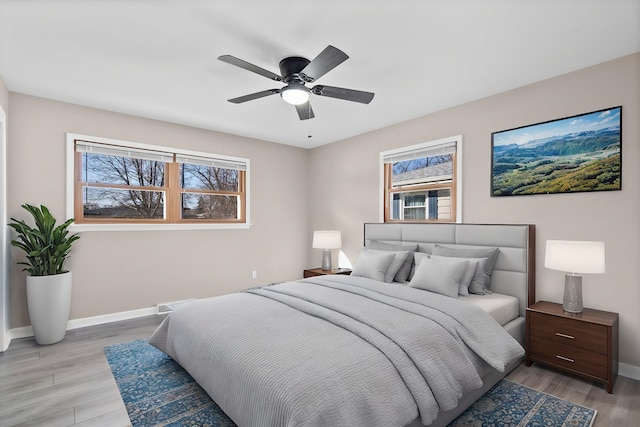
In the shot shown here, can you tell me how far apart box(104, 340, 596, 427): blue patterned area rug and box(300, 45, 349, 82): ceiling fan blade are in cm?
247

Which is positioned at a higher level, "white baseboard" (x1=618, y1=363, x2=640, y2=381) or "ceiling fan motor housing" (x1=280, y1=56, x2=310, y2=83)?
"ceiling fan motor housing" (x1=280, y1=56, x2=310, y2=83)

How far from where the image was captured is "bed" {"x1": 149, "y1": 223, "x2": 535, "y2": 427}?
1.55m

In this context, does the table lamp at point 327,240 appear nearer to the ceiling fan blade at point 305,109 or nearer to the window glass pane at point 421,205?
the window glass pane at point 421,205

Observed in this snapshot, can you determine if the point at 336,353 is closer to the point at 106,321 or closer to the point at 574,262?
the point at 574,262

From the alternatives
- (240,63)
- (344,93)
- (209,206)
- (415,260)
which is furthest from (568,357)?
(209,206)

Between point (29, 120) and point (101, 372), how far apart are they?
2812 millimetres

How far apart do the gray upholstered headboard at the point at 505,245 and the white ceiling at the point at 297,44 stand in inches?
56.7

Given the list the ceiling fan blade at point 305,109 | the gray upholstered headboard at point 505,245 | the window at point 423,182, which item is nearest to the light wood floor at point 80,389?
the gray upholstered headboard at point 505,245

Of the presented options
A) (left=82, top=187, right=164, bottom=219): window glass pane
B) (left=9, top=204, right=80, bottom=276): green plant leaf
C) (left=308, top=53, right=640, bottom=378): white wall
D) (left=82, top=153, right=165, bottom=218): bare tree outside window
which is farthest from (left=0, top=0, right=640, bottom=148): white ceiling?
(left=9, top=204, right=80, bottom=276): green plant leaf

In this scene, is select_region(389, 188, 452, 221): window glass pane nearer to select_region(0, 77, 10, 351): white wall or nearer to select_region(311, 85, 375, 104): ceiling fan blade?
select_region(311, 85, 375, 104): ceiling fan blade

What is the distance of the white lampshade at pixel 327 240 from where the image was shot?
486cm

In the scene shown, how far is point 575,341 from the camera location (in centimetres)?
255

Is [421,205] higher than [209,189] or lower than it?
lower

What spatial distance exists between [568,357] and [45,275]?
16.1 feet
